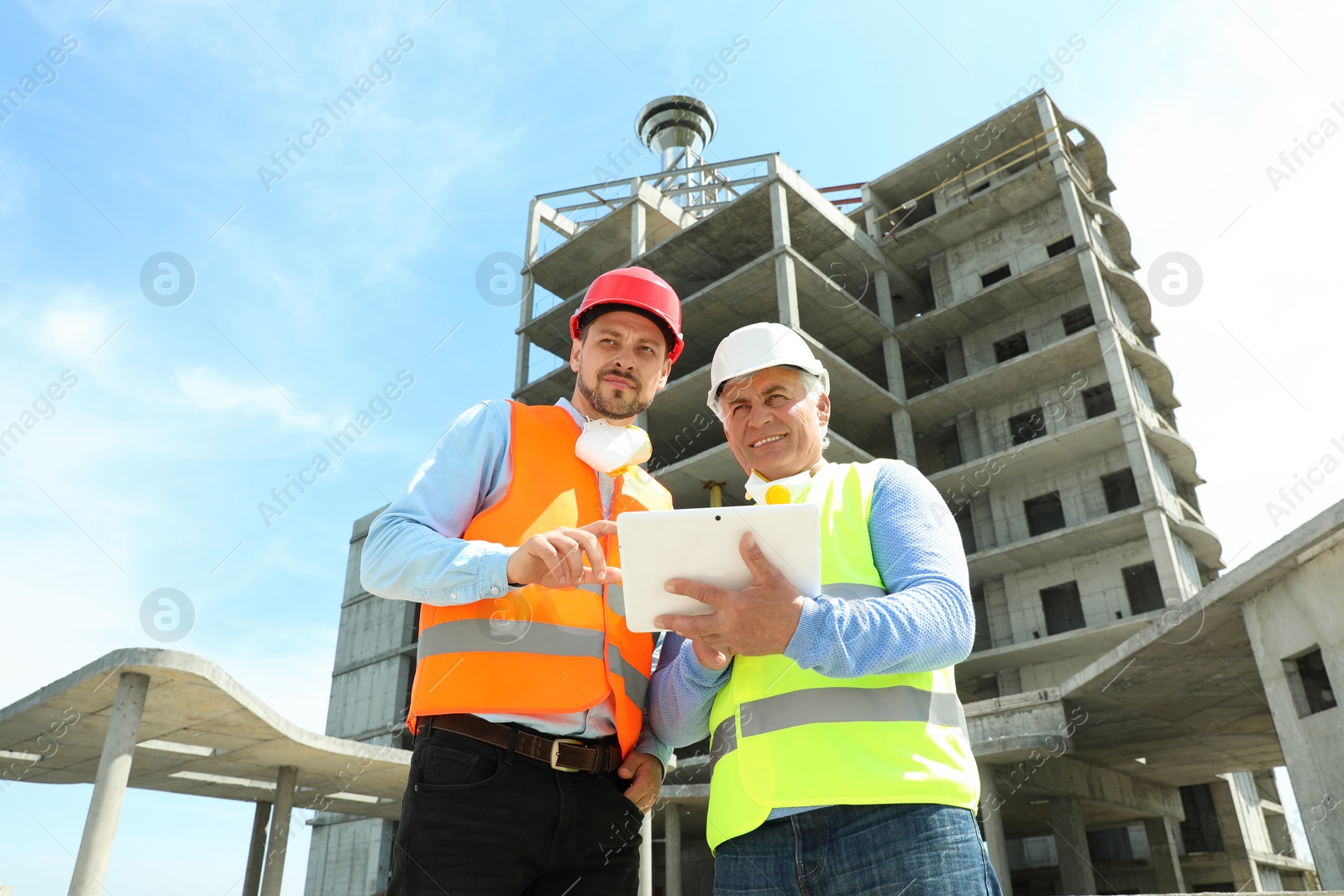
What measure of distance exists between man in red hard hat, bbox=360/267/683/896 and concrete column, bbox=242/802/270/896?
13.1 metres

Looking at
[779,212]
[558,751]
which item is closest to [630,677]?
[558,751]

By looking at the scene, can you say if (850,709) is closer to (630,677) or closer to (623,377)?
A: (630,677)

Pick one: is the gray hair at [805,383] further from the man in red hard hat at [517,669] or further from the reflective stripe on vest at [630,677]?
the reflective stripe on vest at [630,677]

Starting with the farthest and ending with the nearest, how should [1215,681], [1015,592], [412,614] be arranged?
[412,614] < [1015,592] < [1215,681]

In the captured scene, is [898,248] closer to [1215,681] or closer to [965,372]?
[965,372]

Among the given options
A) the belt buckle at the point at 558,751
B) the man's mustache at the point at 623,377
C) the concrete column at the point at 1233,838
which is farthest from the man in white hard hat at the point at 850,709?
the concrete column at the point at 1233,838

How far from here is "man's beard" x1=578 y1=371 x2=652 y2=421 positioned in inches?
110

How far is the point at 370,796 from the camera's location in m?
14.4

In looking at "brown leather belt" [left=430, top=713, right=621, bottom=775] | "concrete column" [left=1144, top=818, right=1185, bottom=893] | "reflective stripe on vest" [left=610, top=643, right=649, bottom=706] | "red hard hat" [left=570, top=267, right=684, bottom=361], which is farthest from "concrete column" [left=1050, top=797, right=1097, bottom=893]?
"brown leather belt" [left=430, top=713, right=621, bottom=775]

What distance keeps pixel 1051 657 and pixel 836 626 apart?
24320 mm

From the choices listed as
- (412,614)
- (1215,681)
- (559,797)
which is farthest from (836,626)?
(412,614)

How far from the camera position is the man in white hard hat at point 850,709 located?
5.73 feet

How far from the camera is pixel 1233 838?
2256 cm

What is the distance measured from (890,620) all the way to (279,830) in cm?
1239
